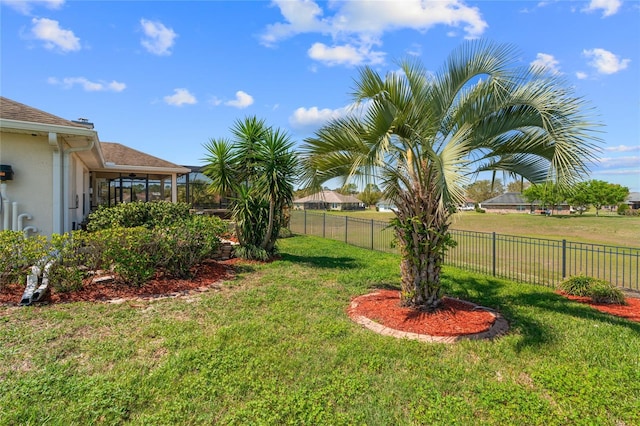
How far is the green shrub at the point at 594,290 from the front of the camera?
6012mm

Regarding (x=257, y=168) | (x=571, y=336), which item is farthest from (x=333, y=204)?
(x=571, y=336)

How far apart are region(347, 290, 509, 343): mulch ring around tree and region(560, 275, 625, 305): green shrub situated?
267 cm

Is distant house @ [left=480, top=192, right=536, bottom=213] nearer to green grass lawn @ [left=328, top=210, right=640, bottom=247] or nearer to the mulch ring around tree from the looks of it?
green grass lawn @ [left=328, top=210, right=640, bottom=247]

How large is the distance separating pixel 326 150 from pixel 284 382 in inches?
129

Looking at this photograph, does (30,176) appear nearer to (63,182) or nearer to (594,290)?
(63,182)

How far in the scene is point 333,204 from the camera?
75750 millimetres

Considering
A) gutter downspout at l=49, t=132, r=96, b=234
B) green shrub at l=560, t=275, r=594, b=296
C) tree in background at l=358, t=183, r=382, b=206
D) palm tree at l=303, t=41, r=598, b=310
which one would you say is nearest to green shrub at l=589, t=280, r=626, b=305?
green shrub at l=560, t=275, r=594, b=296

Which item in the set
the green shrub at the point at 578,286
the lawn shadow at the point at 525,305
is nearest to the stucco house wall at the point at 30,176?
the lawn shadow at the point at 525,305

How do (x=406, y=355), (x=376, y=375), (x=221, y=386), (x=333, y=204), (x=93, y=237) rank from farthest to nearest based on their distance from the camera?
1. (x=333, y=204)
2. (x=93, y=237)
3. (x=406, y=355)
4. (x=376, y=375)
5. (x=221, y=386)

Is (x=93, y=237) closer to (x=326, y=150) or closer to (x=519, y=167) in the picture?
(x=326, y=150)

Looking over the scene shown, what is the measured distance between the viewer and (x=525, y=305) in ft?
18.3

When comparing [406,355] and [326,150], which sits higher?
[326,150]

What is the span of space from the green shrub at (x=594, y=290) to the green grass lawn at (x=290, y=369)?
4.07 ft

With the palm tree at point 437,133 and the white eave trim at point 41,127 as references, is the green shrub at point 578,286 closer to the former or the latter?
the palm tree at point 437,133
